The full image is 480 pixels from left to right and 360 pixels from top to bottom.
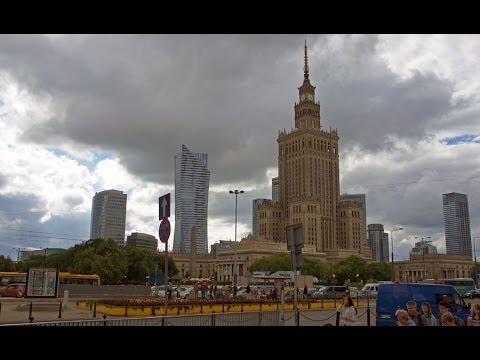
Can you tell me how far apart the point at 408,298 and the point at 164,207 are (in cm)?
904

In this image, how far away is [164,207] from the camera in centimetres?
1580

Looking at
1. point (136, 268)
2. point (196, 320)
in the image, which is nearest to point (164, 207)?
point (196, 320)

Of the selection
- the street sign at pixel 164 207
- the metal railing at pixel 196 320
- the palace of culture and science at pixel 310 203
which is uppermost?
the palace of culture and science at pixel 310 203

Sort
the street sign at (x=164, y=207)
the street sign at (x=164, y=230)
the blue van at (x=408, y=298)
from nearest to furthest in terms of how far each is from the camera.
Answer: the street sign at (x=164, y=230)
the street sign at (x=164, y=207)
the blue van at (x=408, y=298)

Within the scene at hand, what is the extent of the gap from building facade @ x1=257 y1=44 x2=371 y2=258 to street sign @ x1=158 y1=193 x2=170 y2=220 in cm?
15763

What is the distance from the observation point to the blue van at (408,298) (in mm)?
16453

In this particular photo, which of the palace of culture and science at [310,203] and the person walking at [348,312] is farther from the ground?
the palace of culture and science at [310,203]

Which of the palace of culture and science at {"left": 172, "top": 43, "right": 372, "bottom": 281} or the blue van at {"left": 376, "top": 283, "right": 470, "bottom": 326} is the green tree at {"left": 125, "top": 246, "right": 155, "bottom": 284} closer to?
the palace of culture and science at {"left": 172, "top": 43, "right": 372, "bottom": 281}

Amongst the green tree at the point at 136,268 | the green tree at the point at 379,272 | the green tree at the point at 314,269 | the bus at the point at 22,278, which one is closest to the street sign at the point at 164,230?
the bus at the point at 22,278

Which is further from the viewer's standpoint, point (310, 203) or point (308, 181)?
point (308, 181)

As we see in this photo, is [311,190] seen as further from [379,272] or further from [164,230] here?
[164,230]

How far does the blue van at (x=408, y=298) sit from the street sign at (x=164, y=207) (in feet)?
26.2

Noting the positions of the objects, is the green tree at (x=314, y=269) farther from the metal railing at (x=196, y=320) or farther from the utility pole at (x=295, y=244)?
the utility pole at (x=295, y=244)
